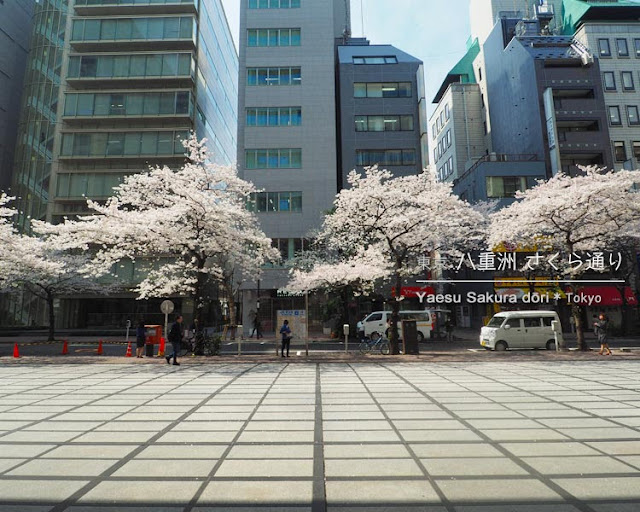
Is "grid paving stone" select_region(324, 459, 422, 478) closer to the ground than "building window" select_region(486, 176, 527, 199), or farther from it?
closer to the ground

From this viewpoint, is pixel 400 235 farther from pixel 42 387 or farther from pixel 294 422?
pixel 42 387

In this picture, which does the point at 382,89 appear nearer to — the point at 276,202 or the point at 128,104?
the point at 276,202

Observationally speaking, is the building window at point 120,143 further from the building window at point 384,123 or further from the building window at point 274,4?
the building window at point 384,123

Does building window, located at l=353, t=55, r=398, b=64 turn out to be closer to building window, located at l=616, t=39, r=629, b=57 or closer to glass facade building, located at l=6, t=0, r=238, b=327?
glass facade building, located at l=6, t=0, r=238, b=327

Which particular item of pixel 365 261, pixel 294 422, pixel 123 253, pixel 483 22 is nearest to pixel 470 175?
pixel 365 261

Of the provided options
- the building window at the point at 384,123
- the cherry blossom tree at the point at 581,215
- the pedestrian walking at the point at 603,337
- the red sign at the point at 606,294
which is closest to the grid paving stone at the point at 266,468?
the pedestrian walking at the point at 603,337

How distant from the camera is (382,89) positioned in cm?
3922

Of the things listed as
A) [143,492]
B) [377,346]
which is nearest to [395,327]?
[377,346]

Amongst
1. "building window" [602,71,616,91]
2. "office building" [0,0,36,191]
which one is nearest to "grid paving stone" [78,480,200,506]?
"building window" [602,71,616,91]

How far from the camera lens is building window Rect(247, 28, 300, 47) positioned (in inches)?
1508

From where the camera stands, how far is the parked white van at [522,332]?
19.6 m

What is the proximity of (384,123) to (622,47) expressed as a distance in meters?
25.4

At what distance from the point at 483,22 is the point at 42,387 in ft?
200

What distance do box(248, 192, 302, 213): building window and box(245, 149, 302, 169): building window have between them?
2723 millimetres
